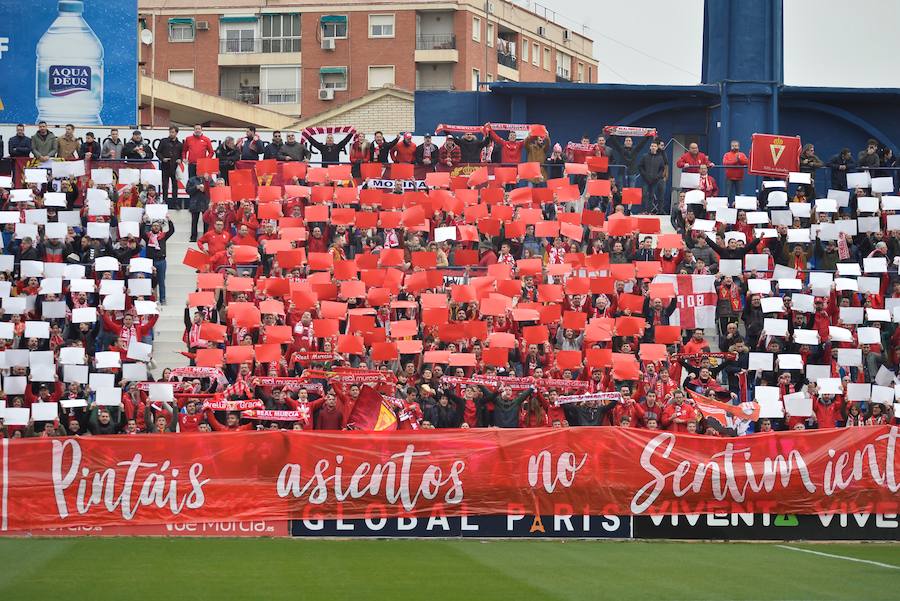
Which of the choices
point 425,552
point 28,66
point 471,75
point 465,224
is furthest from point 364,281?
point 471,75

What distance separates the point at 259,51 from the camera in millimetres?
84125

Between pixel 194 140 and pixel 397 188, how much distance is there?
14.4ft

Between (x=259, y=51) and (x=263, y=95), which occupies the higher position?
(x=259, y=51)

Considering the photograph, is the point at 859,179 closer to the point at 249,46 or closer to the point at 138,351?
the point at 138,351

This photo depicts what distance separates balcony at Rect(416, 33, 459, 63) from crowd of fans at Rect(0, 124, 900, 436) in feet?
166

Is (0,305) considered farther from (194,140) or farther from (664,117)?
(664,117)

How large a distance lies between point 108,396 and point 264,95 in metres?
62.6

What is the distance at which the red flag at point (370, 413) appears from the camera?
75.4ft

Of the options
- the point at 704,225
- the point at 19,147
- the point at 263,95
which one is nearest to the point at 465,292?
the point at 704,225

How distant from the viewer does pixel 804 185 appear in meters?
31.4

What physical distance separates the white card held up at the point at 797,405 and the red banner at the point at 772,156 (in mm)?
7892

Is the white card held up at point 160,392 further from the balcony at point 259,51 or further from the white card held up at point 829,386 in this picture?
the balcony at point 259,51

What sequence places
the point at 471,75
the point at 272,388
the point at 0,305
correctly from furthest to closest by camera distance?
1. the point at 471,75
2. the point at 0,305
3. the point at 272,388

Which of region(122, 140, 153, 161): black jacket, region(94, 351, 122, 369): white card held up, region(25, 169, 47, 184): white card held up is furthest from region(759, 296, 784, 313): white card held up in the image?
region(25, 169, 47, 184): white card held up
